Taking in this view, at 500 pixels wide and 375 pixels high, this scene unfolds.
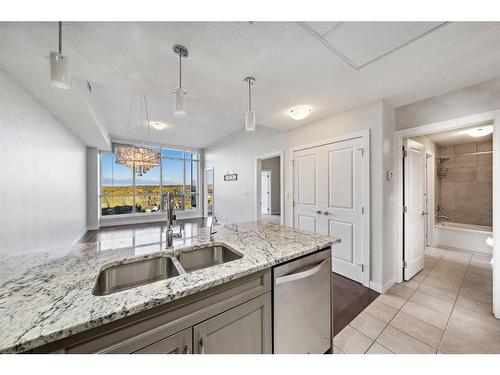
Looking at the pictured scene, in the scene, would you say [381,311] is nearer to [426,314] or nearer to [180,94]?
[426,314]

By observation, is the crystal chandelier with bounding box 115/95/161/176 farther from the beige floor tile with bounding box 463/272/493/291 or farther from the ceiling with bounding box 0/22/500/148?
the beige floor tile with bounding box 463/272/493/291

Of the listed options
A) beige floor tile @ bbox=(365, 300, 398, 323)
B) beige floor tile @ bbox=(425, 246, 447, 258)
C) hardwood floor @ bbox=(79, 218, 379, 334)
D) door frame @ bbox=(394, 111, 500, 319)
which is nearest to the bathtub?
beige floor tile @ bbox=(425, 246, 447, 258)

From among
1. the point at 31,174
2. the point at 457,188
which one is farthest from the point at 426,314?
the point at 31,174

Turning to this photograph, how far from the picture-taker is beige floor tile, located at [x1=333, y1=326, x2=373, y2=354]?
151cm

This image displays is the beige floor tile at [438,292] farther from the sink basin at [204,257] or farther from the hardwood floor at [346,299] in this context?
the sink basin at [204,257]

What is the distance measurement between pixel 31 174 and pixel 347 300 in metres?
4.13

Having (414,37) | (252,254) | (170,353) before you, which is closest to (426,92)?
(414,37)

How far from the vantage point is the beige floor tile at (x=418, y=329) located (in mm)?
1593

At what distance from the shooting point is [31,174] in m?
2.32

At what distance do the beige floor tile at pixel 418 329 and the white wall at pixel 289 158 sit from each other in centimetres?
50

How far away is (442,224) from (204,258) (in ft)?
17.0

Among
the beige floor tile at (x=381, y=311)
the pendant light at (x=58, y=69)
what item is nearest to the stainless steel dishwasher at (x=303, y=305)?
the beige floor tile at (x=381, y=311)

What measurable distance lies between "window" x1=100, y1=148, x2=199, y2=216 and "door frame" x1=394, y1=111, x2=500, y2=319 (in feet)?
17.5

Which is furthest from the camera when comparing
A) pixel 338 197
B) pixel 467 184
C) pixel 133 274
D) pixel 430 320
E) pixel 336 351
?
pixel 467 184
